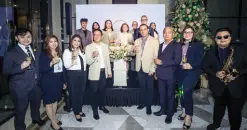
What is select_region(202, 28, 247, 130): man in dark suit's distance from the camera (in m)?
3.13

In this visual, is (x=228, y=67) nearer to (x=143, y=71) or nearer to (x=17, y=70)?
(x=143, y=71)

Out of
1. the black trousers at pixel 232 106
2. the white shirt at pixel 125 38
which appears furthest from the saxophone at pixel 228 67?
the white shirt at pixel 125 38

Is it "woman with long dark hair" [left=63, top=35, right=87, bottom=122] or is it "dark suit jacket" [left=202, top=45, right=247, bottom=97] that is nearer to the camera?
"dark suit jacket" [left=202, top=45, right=247, bottom=97]

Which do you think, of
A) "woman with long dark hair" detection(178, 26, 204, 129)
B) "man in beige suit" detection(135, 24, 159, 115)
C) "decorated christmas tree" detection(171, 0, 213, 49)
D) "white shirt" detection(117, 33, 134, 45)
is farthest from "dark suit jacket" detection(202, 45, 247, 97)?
"white shirt" detection(117, 33, 134, 45)

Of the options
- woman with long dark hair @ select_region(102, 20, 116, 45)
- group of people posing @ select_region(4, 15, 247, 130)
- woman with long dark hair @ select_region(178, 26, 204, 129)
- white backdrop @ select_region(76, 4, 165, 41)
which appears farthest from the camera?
white backdrop @ select_region(76, 4, 165, 41)

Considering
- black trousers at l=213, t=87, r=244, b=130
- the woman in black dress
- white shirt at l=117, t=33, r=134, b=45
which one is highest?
white shirt at l=117, t=33, r=134, b=45

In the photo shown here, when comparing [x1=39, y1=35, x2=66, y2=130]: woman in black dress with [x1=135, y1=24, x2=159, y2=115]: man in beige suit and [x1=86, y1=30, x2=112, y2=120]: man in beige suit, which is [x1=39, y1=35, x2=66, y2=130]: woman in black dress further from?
[x1=135, y1=24, x2=159, y2=115]: man in beige suit

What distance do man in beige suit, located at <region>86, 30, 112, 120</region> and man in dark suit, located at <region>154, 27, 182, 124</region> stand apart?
0.96 m

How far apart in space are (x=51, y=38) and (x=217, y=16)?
5.89m

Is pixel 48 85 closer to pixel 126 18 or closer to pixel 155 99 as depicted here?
pixel 155 99

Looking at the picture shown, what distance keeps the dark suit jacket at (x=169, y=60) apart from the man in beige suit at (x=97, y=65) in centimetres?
96

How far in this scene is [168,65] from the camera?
3859mm

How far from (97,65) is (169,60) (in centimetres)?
123

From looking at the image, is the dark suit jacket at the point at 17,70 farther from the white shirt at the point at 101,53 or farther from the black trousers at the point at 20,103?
the white shirt at the point at 101,53
